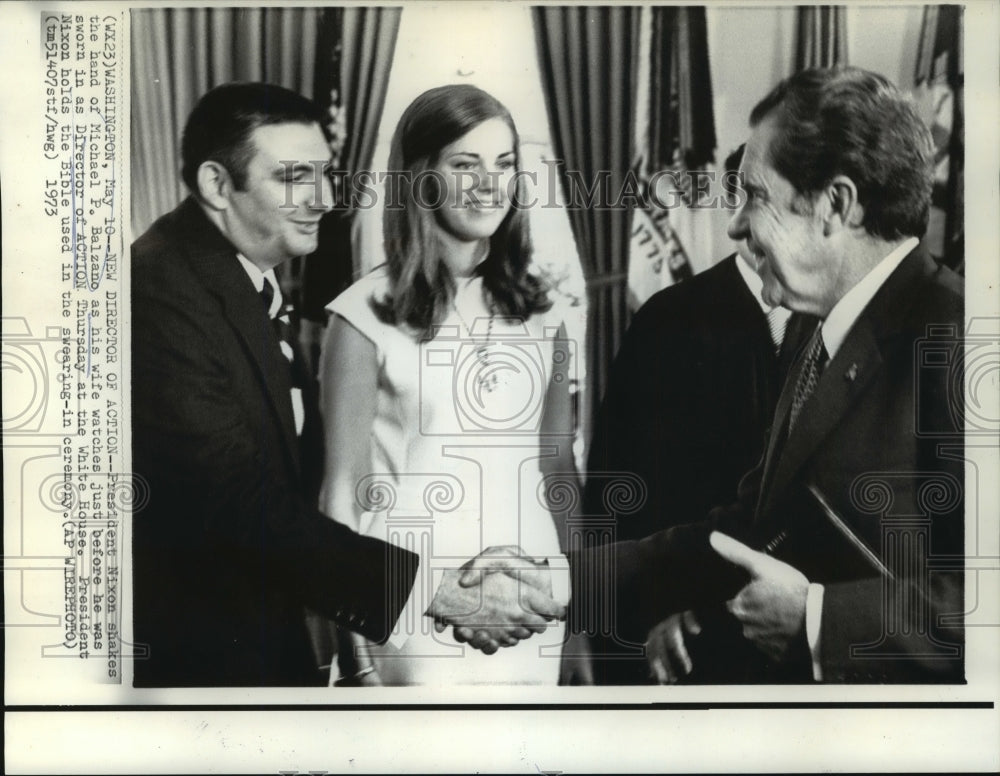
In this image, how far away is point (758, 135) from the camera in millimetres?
1927

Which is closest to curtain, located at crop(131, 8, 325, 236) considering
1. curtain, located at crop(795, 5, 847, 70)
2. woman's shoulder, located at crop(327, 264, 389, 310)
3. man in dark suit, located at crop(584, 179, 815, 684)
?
woman's shoulder, located at crop(327, 264, 389, 310)

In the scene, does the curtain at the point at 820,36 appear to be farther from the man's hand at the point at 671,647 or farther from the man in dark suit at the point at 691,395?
the man's hand at the point at 671,647

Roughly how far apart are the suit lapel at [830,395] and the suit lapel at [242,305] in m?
1.03

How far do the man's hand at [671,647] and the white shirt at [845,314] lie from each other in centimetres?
25

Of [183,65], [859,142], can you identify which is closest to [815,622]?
[859,142]

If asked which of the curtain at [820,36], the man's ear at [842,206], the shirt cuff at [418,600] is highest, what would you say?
the curtain at [820,36]

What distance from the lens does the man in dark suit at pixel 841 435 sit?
1.92 m

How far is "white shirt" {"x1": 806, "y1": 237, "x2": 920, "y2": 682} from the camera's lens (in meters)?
1.92

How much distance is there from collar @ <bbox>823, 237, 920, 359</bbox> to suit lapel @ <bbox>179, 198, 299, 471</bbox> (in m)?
1.17

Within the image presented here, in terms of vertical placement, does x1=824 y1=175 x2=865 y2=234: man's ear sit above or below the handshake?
above

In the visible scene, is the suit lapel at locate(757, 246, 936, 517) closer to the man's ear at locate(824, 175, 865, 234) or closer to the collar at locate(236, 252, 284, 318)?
the man's ear at locate(824, 175, 865, 234)

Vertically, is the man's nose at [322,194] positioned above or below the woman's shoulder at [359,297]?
above

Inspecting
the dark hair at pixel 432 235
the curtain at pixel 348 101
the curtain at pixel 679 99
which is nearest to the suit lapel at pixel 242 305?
the curtain at pixel 348 101

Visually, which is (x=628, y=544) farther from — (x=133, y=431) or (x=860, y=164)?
(x=133, y=431)
